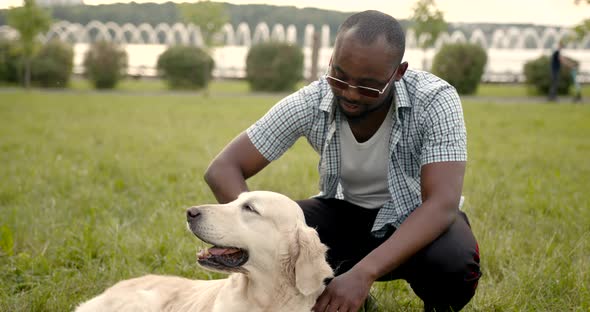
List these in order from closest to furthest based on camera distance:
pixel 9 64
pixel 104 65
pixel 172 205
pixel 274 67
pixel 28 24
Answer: pixel 172 205, pixel 28 24, pixel 274 67, pixel 104 65, pixel 9 64

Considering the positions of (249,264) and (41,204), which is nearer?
(249,264)

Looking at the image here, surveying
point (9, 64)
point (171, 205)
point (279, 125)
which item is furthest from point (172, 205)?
point (9, 64)

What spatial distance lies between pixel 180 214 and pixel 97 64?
20848mm

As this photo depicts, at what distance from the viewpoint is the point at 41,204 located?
17.2ft

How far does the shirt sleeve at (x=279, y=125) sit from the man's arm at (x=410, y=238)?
802 millimetres

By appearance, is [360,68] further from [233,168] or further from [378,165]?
[233,168]

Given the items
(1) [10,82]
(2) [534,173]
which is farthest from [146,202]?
(1) [10,82]

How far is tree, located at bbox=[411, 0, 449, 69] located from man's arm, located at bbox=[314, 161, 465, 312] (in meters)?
23.7

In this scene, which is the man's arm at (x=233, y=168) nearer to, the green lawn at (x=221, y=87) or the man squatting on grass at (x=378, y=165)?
the man squatting on grass at (x=378, y=165)

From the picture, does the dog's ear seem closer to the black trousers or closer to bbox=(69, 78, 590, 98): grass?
the black trousers

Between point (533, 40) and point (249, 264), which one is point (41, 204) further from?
point (533, 40)

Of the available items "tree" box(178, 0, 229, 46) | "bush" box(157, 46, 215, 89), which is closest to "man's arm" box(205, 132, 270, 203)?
"tree" box(178, 0, 229, 46)

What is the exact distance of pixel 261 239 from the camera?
2.78 m

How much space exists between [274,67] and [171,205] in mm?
18777
